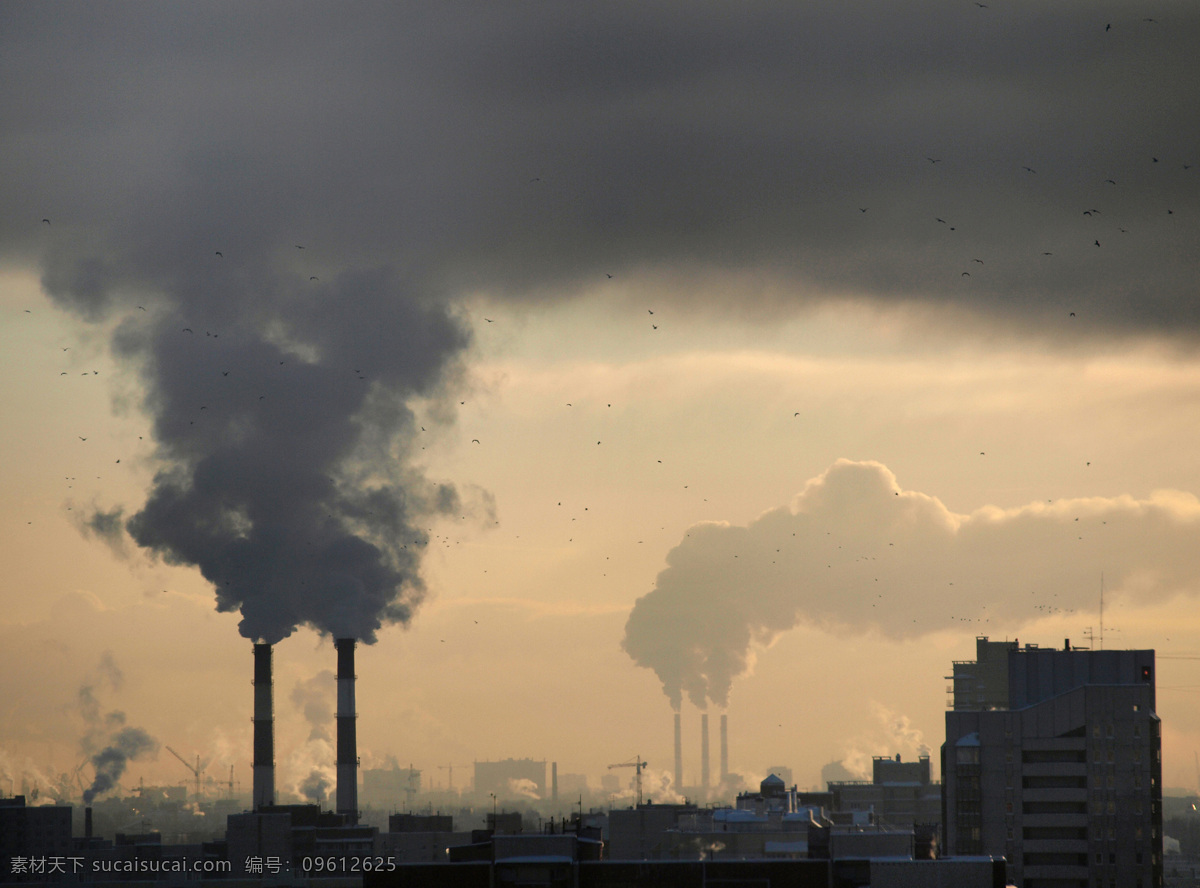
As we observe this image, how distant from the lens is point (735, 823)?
109875mm

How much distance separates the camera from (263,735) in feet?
531

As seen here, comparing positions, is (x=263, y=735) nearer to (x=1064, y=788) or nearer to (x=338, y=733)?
(x=338, y=733)

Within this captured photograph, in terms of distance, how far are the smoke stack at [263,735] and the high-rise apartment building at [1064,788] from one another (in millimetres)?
75649

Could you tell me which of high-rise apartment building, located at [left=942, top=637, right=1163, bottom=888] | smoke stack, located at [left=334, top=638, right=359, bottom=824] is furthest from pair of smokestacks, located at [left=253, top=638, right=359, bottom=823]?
high-rise apartment building, located at [left=942, top=637, right=1163, bottom=888]

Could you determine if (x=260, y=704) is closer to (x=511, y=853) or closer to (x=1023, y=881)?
(x=1023, y=881)

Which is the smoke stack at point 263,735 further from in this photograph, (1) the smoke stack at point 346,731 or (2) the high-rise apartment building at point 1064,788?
(2) the high-rise apartment building at point 1064,788

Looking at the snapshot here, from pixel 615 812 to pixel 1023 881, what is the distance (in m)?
61.3

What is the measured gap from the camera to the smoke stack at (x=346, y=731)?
499 feet

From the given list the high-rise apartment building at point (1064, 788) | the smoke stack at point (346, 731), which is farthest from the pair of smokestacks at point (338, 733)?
the high-rise apartment building at point (1064, 788)

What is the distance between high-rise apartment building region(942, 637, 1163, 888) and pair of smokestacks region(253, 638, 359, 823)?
65251mm

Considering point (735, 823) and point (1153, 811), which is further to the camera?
point (735, 823)

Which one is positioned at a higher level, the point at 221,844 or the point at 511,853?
the point at 511,853

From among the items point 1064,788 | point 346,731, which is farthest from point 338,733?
point 1064,788

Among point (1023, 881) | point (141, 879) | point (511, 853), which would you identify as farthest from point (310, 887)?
point (511, 853)
